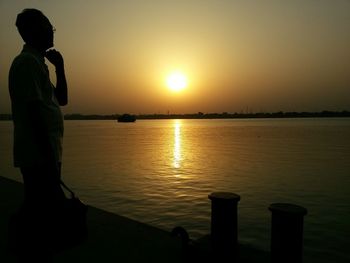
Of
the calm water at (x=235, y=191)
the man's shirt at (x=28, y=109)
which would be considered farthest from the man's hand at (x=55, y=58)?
the calm water at (x=235, y=191)

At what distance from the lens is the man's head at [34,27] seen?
9.36 feet

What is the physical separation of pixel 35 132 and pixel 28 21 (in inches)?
42.8

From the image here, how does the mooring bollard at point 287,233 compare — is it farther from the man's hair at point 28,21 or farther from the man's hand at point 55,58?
the man's hair at point 28,21

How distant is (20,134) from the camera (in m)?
2.71

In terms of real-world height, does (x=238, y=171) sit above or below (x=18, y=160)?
below

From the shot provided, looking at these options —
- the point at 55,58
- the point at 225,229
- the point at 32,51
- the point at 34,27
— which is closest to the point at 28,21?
the point at 34,27

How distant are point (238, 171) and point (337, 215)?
10614 millimetres

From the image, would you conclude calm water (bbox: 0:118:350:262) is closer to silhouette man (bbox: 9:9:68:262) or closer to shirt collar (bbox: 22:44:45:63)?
silhouette man (bbox: 9:9:68:262)

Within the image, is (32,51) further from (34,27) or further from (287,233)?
(287,233)

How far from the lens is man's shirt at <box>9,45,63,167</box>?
263cm

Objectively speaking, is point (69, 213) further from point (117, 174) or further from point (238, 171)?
point (238, 171)

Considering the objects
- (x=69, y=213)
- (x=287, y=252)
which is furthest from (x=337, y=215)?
(x=69, y=213)

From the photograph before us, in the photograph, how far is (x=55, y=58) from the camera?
3.21m

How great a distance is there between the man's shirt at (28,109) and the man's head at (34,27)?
18 cm
